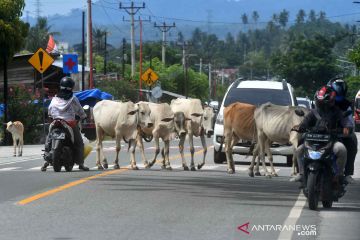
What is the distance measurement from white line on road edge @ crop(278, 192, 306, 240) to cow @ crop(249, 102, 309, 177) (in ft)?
15.6

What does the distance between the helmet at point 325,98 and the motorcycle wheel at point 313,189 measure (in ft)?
3.60

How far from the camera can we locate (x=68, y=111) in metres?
23.4

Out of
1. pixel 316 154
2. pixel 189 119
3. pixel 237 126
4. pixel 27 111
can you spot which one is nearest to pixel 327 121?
pixel 316 154

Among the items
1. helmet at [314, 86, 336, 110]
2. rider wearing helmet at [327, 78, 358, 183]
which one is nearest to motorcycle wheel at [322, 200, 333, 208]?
rider wearing helmet at [327, 78, 358, 183]

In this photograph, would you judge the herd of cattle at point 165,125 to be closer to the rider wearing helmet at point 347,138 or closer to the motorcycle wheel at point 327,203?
the rider wearing helmet at point 347,138

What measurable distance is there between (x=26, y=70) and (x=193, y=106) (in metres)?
37.5

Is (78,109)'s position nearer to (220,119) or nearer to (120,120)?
(120,120)

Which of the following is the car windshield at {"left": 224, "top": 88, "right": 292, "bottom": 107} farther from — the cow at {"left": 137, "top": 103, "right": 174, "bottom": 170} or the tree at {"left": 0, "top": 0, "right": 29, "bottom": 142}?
the tree at {"left": 0, "top": 0, "right": 29, "bottom": 142}

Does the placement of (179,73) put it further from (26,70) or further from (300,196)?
(300,196)

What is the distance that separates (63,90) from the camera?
77.3 ft

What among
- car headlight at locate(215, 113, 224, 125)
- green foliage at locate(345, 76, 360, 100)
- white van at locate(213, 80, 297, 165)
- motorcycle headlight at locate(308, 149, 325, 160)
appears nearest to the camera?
motorcycle headlight at locate(308, 149, 325, 160)

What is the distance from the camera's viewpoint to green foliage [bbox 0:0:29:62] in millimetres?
42156

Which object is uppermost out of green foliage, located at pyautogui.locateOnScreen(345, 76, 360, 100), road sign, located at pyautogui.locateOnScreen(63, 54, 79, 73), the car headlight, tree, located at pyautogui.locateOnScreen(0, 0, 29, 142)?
tree, located at pyautogui.locateOnScreen(0, 0, 29, 142)

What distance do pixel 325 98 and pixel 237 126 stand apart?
8897mm
